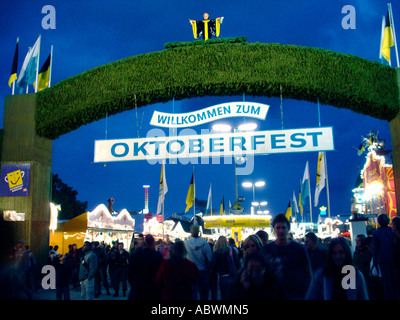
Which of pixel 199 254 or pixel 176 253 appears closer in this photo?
pixel 176 253

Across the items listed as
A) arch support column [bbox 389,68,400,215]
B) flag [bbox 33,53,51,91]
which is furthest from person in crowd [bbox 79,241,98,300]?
arch support column [bbox 389,68,400,215]

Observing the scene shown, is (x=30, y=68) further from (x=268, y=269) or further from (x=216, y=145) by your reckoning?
(x=268, y=269)

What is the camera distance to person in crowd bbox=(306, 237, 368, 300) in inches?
177

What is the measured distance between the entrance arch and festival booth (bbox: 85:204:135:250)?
920 cm

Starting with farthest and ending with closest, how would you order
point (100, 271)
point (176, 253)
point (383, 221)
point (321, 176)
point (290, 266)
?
point (321, 176) < point (100, 271) < point (383, 221) < point (176, 253) < point (290, 266)

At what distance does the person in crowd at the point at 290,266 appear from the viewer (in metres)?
4.71

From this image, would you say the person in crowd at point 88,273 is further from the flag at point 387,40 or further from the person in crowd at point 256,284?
the flag at point 387,40

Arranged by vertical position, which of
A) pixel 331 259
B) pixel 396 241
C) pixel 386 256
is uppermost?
pixel 396 241

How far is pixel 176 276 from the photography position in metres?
5.38

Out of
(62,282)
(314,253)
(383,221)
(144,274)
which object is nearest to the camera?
(144,274)

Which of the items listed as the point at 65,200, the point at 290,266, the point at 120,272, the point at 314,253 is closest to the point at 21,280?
the point at 290,266

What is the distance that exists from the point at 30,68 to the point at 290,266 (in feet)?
41.5

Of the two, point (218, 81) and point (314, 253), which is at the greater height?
point (218, 81)

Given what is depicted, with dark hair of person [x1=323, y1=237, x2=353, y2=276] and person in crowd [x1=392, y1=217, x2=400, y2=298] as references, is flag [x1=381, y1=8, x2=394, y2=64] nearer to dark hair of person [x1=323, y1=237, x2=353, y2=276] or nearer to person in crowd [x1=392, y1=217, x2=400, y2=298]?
person in crowd [x1=392, y1=217, x2=400, y2=298]
